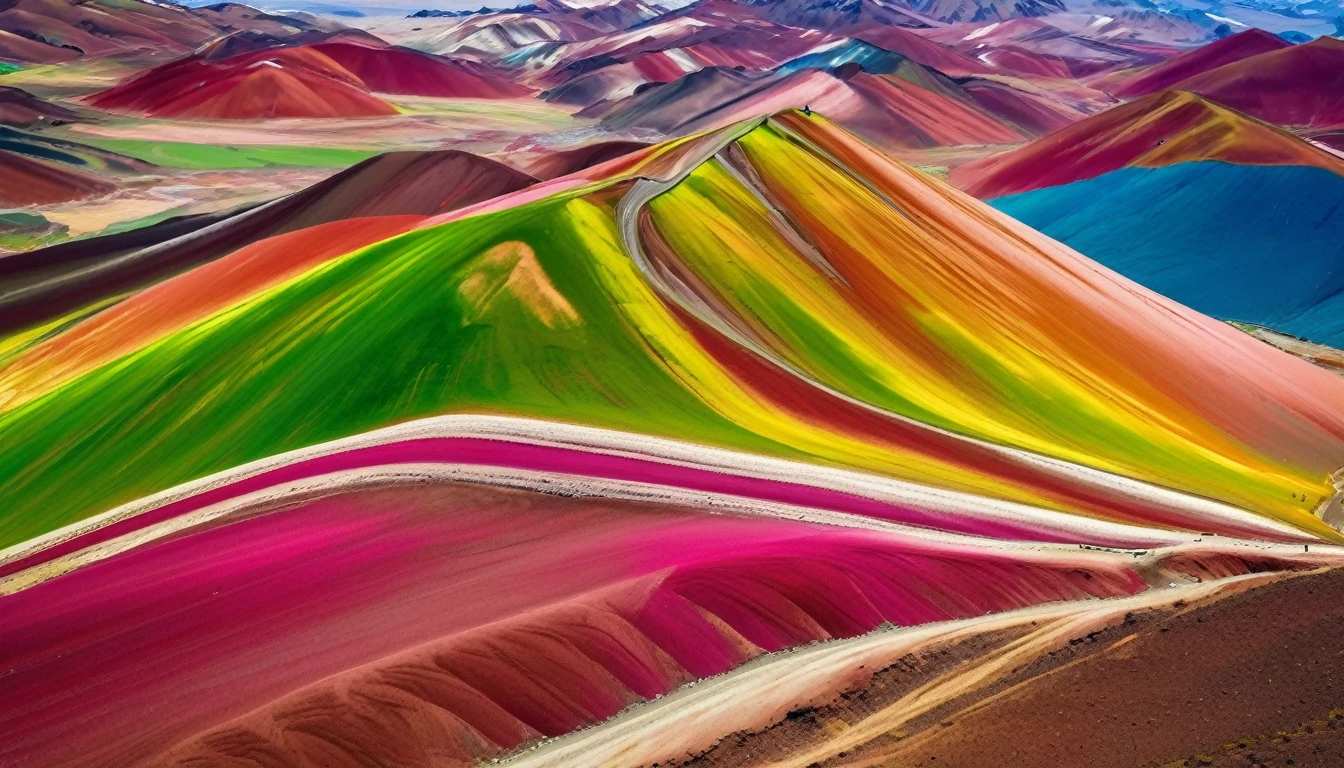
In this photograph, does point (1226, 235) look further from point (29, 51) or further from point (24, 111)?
point (29, 51)

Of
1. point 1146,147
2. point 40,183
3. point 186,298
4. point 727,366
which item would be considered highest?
point 40,183

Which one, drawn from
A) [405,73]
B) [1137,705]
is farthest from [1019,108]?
[1137,705]

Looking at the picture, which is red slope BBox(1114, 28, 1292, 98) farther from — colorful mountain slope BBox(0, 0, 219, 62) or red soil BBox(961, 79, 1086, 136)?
colorful mountain slope BBox(0, 0, 219, 62)

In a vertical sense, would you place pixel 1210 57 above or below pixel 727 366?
above

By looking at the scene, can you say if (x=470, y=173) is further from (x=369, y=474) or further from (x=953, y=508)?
(x=953, y=508)

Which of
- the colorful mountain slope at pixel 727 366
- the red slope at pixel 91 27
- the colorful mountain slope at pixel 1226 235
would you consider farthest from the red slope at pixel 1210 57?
the red slope at pixel 91 27

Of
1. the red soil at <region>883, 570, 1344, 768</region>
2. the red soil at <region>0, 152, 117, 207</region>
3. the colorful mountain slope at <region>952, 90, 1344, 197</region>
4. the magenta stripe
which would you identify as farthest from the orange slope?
the colorful mountain slope at <region>952, 90, 1344, 197</region>
